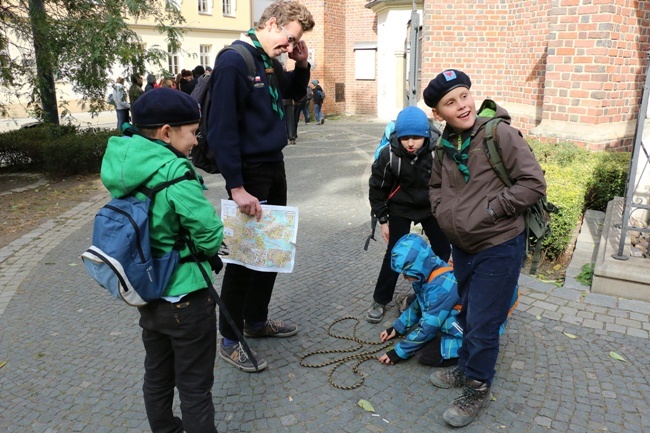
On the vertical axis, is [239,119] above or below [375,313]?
above

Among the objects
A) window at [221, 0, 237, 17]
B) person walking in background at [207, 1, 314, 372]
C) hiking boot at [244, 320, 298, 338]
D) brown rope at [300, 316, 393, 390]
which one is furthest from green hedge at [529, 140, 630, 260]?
window at [221, 0, 237, 17]

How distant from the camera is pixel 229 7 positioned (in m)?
33.6

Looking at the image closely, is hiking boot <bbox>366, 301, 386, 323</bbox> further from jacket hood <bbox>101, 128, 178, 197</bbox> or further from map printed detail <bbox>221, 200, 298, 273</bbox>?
jacket hood <bbox>101, 128, 178, 197</bbox>

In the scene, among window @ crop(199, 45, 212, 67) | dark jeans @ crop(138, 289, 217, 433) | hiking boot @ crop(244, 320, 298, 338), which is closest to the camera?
dark jeans @ crop(138, 289, 217, 433)

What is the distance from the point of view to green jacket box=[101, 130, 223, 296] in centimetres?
216

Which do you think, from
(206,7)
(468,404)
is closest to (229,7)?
(206,7)

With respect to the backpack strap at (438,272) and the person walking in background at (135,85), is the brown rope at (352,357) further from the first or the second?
the person walking in background at (135,85)

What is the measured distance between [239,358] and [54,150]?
8148 millimetres

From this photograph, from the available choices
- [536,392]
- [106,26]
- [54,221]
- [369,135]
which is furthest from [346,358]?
[369,135]

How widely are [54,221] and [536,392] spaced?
21.6 feet

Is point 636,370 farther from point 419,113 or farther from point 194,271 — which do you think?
point 194,271

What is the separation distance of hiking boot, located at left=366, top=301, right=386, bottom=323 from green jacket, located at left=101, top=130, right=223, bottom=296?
6.77 ft

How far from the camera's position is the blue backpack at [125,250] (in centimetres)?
211

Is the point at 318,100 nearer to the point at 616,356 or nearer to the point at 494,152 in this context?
the point at 616,356
